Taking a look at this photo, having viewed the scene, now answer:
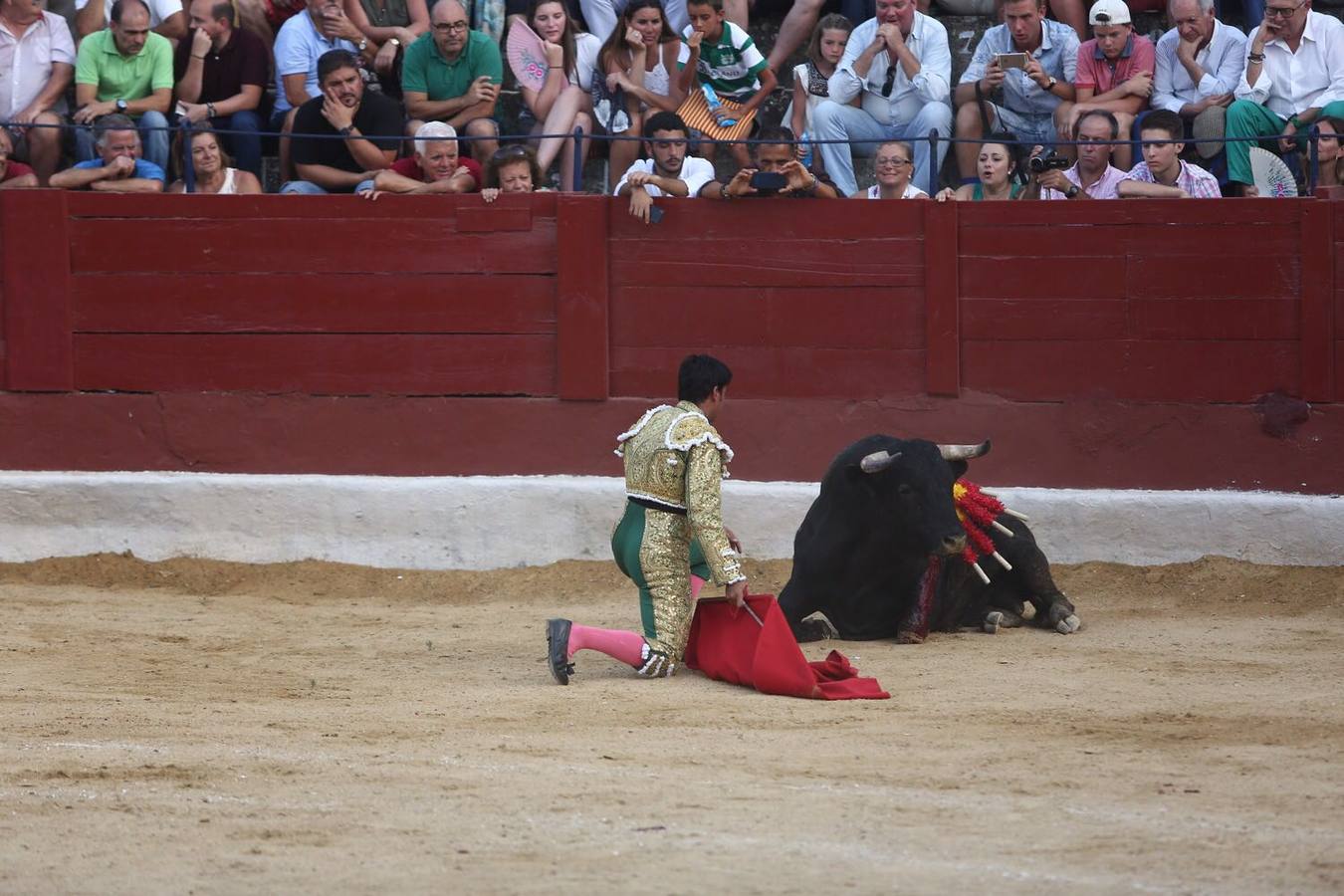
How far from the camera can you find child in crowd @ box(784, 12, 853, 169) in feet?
29.6

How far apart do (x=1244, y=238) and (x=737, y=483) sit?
2380mm

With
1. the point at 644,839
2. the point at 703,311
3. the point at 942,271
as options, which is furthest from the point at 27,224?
the point at 644,839

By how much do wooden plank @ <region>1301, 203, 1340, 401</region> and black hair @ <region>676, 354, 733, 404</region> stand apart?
10.3 feet

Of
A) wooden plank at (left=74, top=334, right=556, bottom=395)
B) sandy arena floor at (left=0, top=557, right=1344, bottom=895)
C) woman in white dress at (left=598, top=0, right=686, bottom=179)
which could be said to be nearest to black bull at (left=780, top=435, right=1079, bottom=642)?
sandy arena floor at (left=0, top=557, right=1344, bottom=895)

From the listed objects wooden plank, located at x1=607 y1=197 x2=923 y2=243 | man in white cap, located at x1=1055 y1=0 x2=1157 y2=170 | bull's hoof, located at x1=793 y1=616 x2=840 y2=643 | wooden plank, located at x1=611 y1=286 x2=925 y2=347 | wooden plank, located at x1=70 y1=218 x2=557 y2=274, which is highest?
man in white cap, located at x1=1055 y1=0 x2=1157 y2=170

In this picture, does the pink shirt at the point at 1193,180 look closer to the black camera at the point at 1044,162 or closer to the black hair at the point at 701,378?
the black camera at the point at 1044,162

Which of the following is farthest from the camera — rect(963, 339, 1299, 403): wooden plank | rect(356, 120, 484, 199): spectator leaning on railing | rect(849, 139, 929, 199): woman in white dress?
rect(356, 120, 484, 199): spectator leaning on railing

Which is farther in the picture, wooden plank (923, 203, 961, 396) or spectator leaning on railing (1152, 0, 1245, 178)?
spectator leaning on railing (1152, 0, 1245, 178)

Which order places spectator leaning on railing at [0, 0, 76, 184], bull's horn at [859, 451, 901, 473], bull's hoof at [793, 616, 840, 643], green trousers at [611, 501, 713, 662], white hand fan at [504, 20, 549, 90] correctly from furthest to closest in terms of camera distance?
1. white hand fan at [504, 20, 549, 90]
2. spectator leaning on railing at [0, 0, 76, 184]
3. bull's hoof at [793, 616, 840, 643]
4. bull's horn at [859, 451, 901, 473]
5. green trousers at [611, 501, 713, 662]

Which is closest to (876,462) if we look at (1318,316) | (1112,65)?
(1318,316)

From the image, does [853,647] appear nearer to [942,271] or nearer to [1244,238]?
[942,271]

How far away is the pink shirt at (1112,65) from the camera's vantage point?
8.72 m

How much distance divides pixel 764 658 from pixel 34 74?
5.18 m

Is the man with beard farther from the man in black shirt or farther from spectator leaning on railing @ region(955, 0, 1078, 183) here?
spectator leaning on railing @ region(955, 0, 1078, 183)
